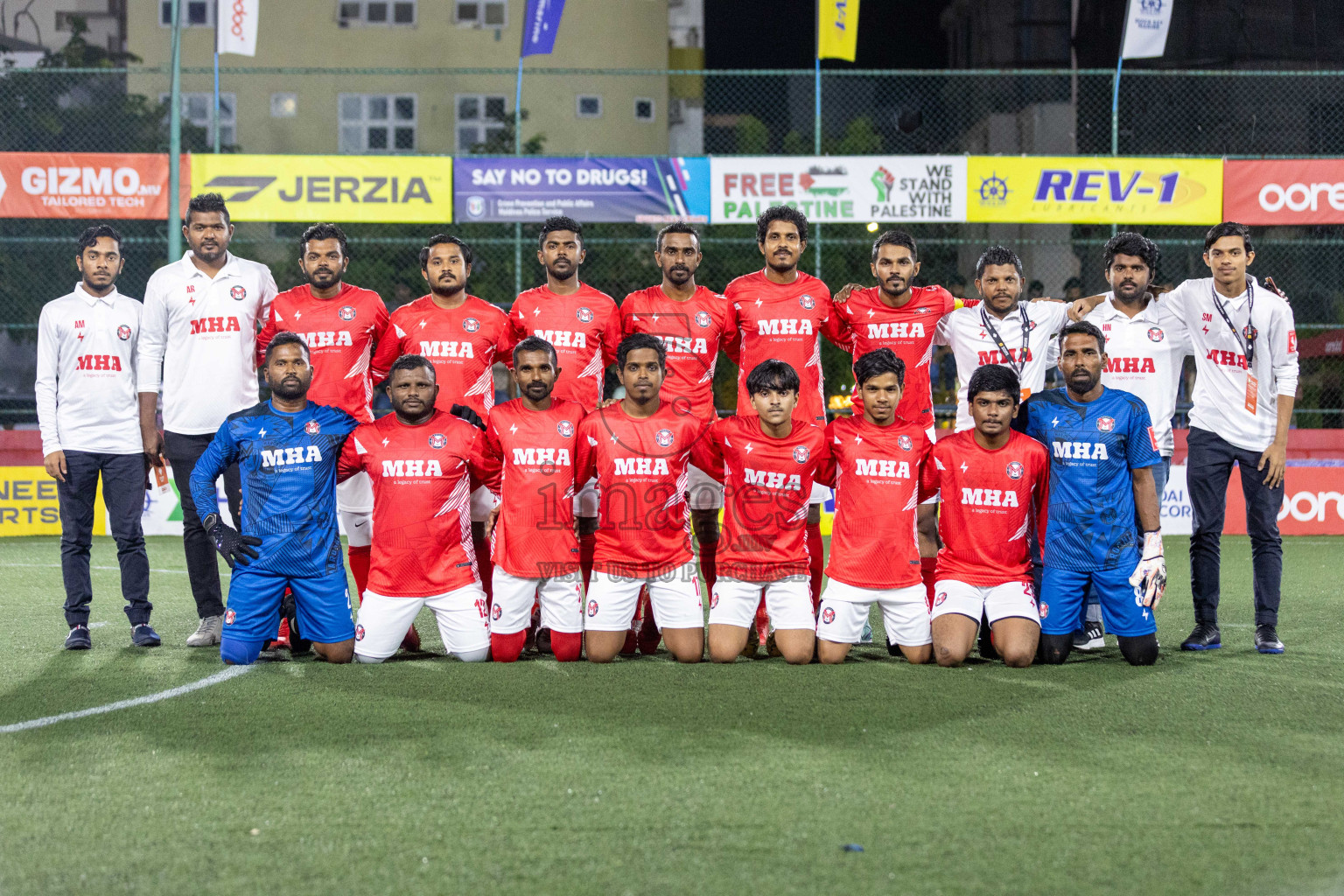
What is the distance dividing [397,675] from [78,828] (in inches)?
82.8

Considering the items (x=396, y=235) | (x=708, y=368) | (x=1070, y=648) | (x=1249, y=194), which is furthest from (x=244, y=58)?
(x=1070, y=648)

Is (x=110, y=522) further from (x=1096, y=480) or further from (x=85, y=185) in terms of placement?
(x=85, y=185)

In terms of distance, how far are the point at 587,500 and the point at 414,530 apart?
0.93 meters

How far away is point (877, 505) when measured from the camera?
18.3 feet

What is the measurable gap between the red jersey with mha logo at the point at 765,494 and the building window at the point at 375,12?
2636 cm

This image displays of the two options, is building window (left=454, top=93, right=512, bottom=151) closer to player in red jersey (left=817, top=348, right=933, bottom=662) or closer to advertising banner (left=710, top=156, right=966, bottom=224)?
advertising banner (left=710, top=156, right=966, bottom=224)

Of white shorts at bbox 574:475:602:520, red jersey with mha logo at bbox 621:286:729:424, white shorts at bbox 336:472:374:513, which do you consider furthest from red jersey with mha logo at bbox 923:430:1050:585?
white shorts at bbox 336:472:374:513

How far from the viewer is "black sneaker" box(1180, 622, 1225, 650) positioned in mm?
5938

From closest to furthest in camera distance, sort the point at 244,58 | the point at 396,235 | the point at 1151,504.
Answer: the point at 1151,504, the point at 396,235, the point at 244,58

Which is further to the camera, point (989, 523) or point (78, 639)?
point (78, 639)

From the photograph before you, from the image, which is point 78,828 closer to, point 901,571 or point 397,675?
point 397,675

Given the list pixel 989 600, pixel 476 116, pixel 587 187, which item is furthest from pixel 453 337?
pixel 476 116

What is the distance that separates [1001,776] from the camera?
3590 millimetres

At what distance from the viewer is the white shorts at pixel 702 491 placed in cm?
627
